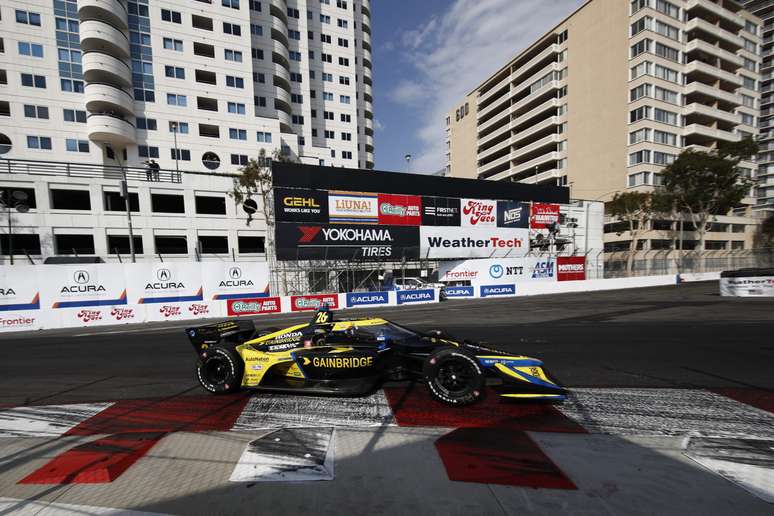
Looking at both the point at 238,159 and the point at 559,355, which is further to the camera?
the point at 238,159

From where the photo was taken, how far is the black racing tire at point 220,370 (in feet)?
16.4

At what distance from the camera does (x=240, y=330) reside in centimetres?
592

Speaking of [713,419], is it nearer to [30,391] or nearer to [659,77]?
[30,391]

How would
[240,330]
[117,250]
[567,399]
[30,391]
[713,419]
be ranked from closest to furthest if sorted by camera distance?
1. [713,419]
2. [567,399]
3. [30,391]
4. [240,330]
5. [117,250]

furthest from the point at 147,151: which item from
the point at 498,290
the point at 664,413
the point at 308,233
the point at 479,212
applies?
the point at 664,413

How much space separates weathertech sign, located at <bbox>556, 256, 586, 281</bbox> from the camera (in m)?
26.7

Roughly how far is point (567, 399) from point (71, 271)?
20064mm

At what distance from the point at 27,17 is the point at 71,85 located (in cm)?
572

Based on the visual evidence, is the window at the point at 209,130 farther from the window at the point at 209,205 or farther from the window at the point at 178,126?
the window at the point at 209,205

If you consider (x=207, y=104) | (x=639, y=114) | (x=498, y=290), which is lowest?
(x=498, y=290)

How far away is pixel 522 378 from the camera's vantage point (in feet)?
14.0

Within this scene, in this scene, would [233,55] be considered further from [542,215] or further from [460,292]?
[542,215]

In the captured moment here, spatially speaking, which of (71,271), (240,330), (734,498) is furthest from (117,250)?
(734,498)

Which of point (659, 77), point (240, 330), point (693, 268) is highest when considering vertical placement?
point (659, 77)
